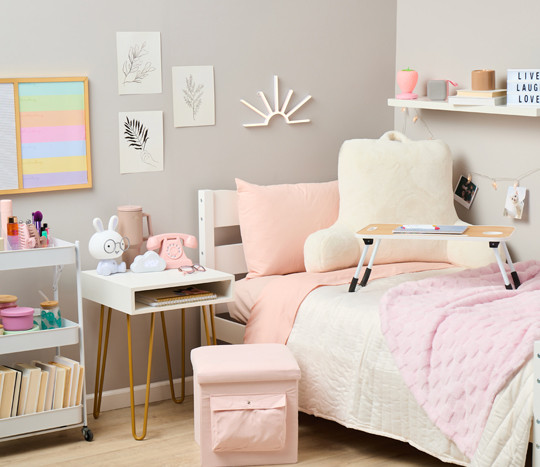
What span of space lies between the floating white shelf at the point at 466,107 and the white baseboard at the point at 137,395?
56.0 inches

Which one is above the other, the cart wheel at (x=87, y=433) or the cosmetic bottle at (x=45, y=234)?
the cosmetic bottle at (x=45, y=234)

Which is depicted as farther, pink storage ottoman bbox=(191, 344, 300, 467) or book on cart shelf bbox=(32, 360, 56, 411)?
book on cart shelf bbox=(32, 360, 56, 411)

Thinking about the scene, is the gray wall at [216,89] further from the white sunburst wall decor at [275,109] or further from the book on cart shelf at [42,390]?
the book on cart shelf at [42,390]

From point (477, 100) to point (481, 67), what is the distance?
0.26 metres

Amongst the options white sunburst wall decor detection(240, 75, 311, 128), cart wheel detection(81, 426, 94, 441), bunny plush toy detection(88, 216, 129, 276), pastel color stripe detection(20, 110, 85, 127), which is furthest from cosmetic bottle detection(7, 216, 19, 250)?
white sunburst wall decor detection(240, 75, 311, 128)

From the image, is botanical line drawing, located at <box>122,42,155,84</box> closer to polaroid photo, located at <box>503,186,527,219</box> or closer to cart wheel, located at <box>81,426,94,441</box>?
cart wheel, located at <box>81,426,94,441</box>

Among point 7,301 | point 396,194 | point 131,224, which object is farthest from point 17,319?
point 396,194

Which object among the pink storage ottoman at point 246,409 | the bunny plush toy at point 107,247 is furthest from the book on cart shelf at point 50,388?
the pink storage ottoman at point 246,409

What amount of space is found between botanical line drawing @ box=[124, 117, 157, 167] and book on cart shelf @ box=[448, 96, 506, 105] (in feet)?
3.90

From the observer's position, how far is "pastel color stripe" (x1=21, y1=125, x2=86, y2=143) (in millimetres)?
3041

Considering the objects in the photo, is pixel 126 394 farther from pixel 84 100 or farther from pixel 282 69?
pixel 282 69

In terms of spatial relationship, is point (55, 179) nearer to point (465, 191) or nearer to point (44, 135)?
point (44, 135)

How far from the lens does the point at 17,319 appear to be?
283 cm

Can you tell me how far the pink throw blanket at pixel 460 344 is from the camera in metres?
2.38
